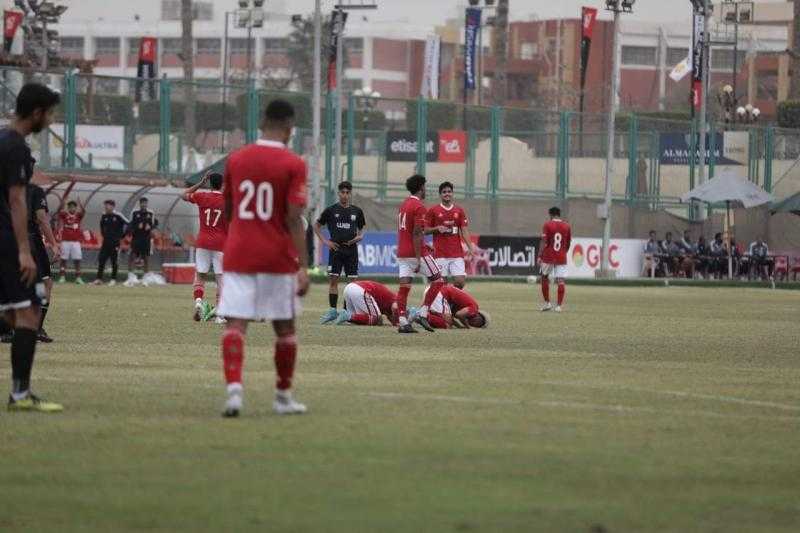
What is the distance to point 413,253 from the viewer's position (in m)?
25.3

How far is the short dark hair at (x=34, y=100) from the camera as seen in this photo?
1255 centimetres

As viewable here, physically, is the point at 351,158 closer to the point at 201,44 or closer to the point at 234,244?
the point at 234,244

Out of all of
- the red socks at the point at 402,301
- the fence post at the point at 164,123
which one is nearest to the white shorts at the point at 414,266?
the red socks at the point at 402,301

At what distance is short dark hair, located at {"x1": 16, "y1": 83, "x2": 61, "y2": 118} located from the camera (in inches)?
494

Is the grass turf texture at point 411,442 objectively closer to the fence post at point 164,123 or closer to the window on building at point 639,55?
the fence post at point 164,123

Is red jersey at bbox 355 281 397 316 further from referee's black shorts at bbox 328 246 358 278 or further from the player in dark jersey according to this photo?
the player in dark jersey

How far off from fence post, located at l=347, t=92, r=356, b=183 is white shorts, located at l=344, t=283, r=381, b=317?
32560 millimetres

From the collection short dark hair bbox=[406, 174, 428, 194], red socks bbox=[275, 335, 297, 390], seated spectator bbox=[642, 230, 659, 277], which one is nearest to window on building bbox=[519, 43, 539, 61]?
seated spectator bbox=[642, 230, 659, 277]

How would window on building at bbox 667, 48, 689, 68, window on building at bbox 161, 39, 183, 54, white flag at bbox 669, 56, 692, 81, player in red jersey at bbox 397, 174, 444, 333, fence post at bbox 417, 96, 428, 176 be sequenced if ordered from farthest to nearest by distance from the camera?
window on building at bbox 161, 39, 183, 54, window on building at bbox 667, 48, 689, 68, white flag at bbox 669, 56, 692, 81, fence post at bbox 417, 96, 428, 176, player in red jersey at bbox 397, 174, 444, 333

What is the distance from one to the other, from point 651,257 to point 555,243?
2658cm

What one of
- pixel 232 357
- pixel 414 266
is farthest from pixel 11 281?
pixel 414 266

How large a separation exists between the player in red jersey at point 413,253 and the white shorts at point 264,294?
39.4 feet

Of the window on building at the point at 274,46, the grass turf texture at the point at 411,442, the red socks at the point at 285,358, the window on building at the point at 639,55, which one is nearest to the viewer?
the grass turf texture at the point at 411,442

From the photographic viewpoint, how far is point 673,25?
5994 inches
